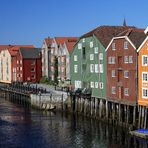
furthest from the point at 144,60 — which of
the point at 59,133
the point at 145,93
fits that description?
the point at 59,133

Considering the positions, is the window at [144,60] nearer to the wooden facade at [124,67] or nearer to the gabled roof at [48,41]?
the wooden facade at [124,67]

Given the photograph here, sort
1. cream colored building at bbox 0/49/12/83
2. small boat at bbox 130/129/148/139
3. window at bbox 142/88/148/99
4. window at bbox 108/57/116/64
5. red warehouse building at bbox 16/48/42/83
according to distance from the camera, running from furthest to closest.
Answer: cream colored building at bbox 0/49/12/83 → red warehouse building at bbox 16/48/42/83 → window at bbox 108/57/116/64 → window at bbox 142/88/148/99 → small boat at bbox 130/129/148/139

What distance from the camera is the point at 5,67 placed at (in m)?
132

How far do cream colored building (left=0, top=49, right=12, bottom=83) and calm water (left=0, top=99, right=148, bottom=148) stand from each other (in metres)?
58.1

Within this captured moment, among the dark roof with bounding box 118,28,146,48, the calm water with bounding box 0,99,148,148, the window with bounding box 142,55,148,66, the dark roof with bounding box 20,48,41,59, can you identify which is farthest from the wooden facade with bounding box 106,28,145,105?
the dark roof with bounding box 20,48,41,59

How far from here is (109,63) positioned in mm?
63562

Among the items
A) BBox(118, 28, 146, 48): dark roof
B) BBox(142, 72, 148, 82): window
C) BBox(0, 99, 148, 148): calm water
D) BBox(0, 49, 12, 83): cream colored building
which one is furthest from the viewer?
BBox(0, 49, 12, 83): cream colored building

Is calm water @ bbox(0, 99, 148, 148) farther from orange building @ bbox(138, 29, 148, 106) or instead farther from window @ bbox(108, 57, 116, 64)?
window @ bbox(108, 57, 116, 64)

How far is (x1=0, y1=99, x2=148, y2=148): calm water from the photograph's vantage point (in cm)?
4781

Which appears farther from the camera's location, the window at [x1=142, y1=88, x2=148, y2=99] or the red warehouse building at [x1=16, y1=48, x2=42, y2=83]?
the red warehouse building at [x1=16, y1=48, x2=42, y2=83]

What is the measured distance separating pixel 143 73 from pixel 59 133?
1390cm

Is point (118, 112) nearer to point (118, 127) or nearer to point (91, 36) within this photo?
point (118, 127)

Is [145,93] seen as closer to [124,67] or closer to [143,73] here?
[143,73]

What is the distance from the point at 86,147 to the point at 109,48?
21.0 m
